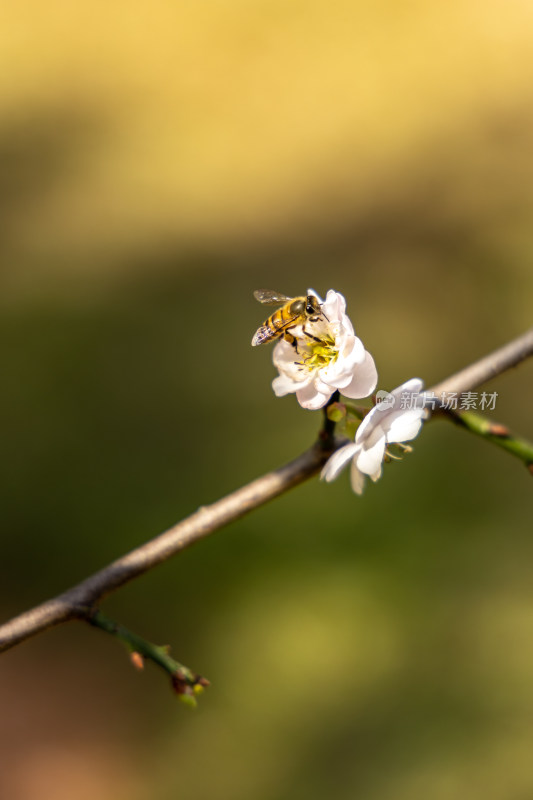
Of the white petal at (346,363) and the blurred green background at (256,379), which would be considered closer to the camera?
the white petal at (346,363)

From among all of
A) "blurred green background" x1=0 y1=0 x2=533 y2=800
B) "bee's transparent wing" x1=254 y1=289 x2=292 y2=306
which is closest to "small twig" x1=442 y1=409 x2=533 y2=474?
"bee's transparent wing" x1=254 y1=289 x2=292 y2=306

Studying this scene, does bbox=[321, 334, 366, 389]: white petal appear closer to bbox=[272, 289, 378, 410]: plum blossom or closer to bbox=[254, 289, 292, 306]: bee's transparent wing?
bbox=[272, 289, 378, 410]: plum blossom

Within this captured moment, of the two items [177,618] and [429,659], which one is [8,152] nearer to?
[177,618]

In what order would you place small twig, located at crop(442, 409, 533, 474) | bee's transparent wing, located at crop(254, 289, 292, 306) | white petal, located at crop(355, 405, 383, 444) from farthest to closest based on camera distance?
1. bee's transparent wing, located at crop(254, 289, 292, 306)
2. small twig, located at crop(442, 409, 533, 474)
3. white petal, located at crop(355, 405, 383, 444)

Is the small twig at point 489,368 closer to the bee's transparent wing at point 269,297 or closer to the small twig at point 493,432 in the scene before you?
the small twig at point 493,432

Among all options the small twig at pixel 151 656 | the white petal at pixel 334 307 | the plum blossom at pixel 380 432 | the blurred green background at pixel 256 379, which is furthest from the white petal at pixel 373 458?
the blurred green background at pixel 256 379

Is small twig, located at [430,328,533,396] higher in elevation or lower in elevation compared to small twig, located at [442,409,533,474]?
higher
